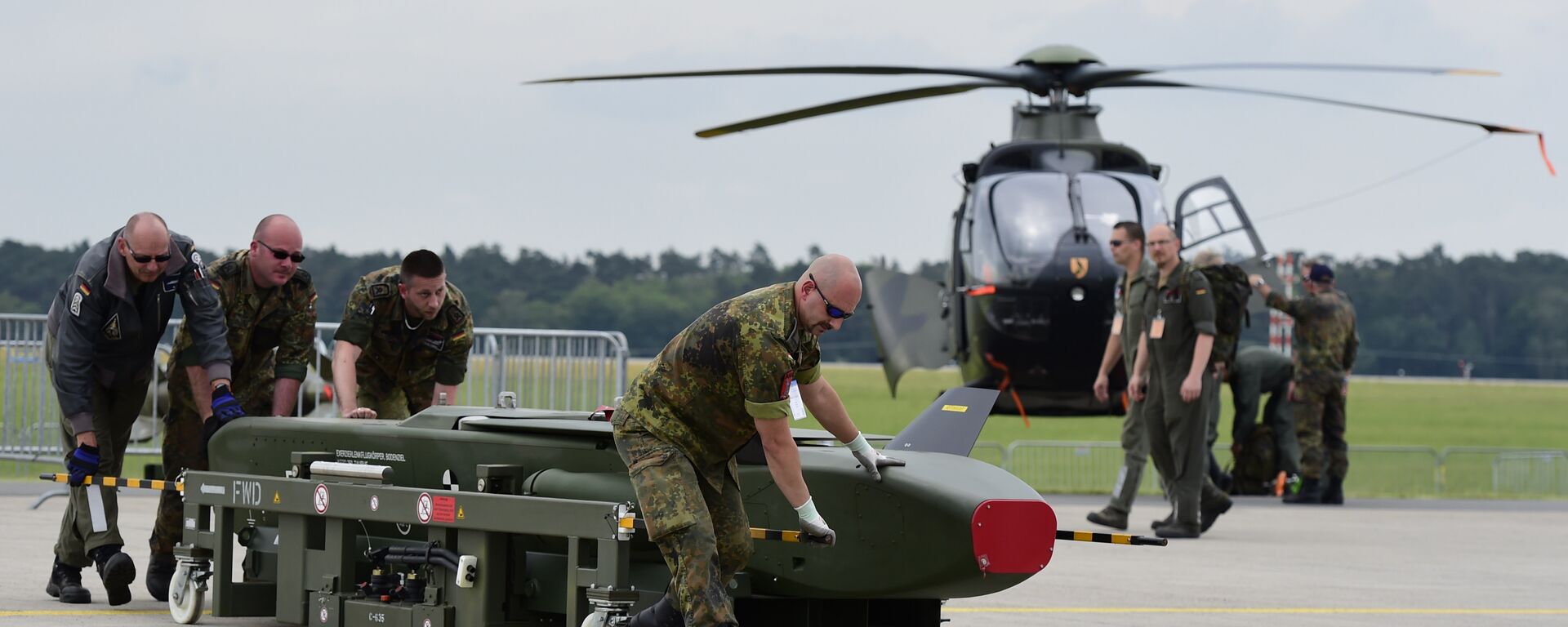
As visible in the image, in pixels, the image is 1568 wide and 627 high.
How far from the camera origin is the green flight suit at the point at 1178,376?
11656mm

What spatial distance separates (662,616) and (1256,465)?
12552 millimetres

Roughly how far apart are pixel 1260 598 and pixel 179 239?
529 centimetres

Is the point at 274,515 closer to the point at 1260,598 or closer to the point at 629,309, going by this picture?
the point at 1260,598

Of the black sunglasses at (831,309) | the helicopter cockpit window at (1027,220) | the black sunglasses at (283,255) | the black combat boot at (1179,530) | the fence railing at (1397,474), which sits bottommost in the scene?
the fence railing at (1397,474)

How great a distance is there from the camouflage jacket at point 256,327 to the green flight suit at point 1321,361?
976cm

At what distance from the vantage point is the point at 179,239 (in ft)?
25.2

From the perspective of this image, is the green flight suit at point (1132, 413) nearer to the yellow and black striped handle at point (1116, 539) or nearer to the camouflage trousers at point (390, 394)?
the camouflage trousers at point (390, 394)

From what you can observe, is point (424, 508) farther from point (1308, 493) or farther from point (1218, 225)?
point (1218, 225)

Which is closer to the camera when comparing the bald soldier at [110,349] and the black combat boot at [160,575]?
the bald soldier at [110,349]

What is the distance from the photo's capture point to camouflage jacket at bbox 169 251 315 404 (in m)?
8.03

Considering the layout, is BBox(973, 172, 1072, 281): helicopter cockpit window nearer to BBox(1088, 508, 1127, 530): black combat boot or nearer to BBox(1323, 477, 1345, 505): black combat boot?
BBox(1323, 477, 1345, 505): black combat boot

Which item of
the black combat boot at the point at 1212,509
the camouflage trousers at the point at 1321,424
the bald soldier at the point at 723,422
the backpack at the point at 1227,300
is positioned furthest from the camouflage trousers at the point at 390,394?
the camouflage trousers at the point at 1321,424

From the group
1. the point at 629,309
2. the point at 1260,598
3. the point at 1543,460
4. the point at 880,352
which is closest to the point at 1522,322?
the point at 629,309

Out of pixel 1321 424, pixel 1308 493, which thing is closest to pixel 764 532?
pixel 1321 424
